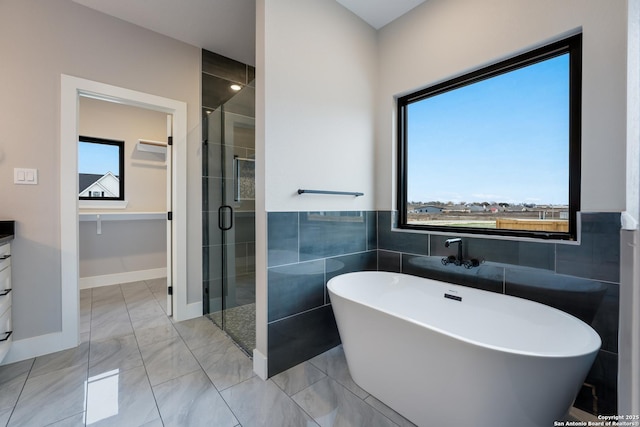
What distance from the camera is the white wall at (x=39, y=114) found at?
1.87 metres

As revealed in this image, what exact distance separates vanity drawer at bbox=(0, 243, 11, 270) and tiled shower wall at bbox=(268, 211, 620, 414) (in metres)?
1.68

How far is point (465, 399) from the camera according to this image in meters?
1.13

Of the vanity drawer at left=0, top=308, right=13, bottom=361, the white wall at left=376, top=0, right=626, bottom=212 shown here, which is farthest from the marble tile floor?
the white wall at left=376, top=0, right=626, bottom=212

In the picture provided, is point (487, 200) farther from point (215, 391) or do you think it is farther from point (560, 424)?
point (215, 391)

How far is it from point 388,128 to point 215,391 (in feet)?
7.53

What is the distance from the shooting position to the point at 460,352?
1098 mm

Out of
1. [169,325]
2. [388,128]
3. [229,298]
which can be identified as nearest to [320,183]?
[388,128]

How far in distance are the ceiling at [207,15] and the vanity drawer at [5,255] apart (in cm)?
188

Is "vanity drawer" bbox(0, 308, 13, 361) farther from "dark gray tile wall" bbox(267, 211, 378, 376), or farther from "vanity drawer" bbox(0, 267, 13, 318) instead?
"dark gray tile wall" bbox(267, 211, 378, 376)

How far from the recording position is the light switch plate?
189 centimetres

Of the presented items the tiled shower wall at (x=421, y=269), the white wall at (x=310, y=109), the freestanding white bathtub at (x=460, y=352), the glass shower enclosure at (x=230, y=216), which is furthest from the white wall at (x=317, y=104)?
the freestanding white bathtub at (x=460, y=352)

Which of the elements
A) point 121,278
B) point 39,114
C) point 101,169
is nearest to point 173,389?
point 39,114

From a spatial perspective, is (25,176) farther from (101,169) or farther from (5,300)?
(101,169)

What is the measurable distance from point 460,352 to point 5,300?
267cm
